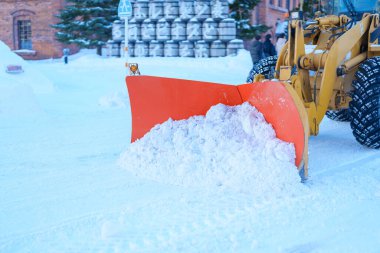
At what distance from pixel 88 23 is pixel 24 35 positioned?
19.9 ft

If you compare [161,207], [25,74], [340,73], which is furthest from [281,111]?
[25,74]

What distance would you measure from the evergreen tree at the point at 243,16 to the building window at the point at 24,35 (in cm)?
1059

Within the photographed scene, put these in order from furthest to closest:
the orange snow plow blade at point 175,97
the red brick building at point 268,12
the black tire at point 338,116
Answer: the red brick building at point 268,12 < the black tire at point 338,116 < the orange snow plow blade at point 175,97

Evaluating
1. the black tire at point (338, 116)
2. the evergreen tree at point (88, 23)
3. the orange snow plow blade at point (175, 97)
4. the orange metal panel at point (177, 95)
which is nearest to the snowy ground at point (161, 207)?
the orange snow plow blade at point (175, 97)

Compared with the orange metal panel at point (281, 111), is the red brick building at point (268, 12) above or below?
above

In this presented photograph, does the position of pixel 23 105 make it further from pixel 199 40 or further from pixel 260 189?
pixel 199 40

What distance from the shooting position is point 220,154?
4188mm

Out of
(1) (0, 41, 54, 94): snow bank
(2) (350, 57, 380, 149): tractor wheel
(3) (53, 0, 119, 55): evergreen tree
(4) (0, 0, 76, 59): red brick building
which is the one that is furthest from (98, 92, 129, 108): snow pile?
(4) (0, 0, 76, 59): red brick building

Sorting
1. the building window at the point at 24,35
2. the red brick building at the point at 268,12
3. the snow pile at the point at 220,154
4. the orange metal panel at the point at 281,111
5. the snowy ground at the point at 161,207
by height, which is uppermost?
the red brick building at the point at 268,12

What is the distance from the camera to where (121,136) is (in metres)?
6.39

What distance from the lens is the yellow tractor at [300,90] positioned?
14.5 feet

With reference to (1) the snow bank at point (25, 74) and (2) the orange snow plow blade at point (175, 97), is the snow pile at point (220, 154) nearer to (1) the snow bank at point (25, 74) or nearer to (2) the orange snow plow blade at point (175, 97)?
(2) the orange snow plow blade at point (175, 97)

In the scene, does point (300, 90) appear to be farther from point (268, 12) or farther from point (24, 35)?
A: point (268, 12)

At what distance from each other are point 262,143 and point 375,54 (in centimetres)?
233
